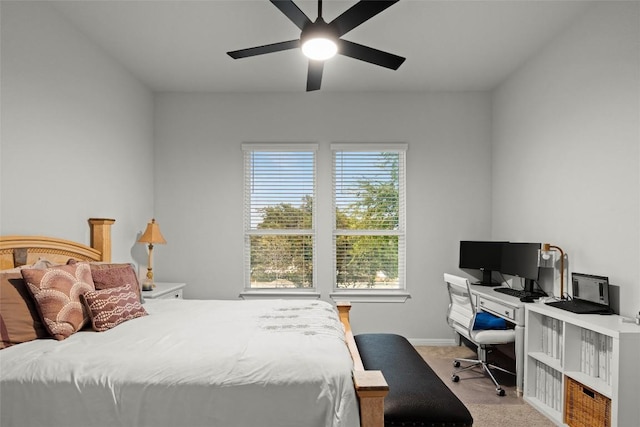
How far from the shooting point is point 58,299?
2.26 meters

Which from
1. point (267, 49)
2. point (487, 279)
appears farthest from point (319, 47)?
point (487, 279)

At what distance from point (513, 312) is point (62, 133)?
3827 millimetres

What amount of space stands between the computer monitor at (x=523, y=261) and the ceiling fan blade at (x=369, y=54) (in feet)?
7.03

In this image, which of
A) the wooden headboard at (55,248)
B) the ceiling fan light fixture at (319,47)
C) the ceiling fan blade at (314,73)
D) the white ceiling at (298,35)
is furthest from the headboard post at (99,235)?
the ceiling fan light fixture at (319,47)

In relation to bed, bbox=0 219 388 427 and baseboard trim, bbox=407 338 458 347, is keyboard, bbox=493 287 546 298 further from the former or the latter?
bed, bbox=0 219 388 427

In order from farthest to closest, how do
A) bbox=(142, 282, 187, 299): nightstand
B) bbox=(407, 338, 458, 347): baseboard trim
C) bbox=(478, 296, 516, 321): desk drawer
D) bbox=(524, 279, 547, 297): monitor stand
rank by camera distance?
bbox=(407, 338, 458, 347): baseboard trim
bbox=(142, 282, 187, 299): nightstand
bbox=(524, 279, 547, 297): monitor stand
bbox=(478, 296, 516, 321): desk drawer

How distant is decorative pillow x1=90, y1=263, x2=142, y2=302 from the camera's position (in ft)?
8.87

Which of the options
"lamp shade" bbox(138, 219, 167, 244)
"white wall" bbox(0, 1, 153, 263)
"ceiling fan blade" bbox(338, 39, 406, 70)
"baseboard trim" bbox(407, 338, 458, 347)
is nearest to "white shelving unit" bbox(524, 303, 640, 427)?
"baseboard trim" bbox(407, 338, 458, 347)

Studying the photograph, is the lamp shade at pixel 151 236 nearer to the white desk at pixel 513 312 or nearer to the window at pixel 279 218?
the window at pixel 279 218

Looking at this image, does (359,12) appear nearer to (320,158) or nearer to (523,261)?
(320,158)

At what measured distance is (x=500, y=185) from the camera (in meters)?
4.60

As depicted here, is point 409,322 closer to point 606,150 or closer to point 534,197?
point 534,197

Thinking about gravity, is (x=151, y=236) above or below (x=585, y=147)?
below

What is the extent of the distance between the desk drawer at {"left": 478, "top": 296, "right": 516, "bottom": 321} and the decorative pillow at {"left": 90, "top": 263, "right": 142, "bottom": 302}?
2926 mm
